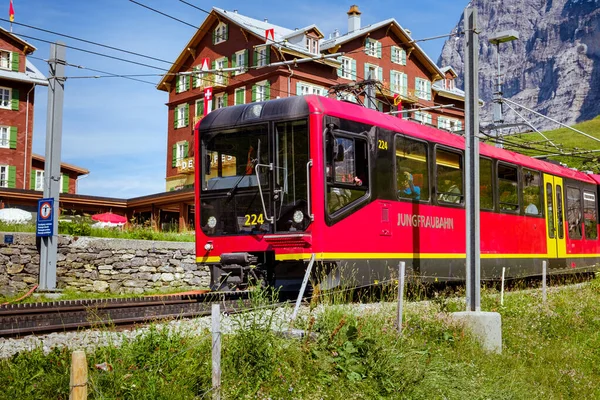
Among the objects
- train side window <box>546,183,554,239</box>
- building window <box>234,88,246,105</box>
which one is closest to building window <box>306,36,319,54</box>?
building window <box>234,88,246,105</box>

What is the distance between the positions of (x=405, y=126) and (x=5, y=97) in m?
34.1

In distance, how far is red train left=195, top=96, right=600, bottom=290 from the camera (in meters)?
11.5

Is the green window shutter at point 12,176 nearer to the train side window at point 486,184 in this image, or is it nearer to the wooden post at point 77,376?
the train side window at point 486,184

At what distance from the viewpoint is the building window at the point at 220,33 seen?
147 feet

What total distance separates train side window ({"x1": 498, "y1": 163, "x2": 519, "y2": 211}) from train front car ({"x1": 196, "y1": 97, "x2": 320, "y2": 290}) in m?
6.39

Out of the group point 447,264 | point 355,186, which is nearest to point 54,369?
point 355,186

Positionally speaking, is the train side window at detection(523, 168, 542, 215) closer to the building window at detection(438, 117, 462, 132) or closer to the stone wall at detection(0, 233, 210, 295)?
the stone wall at detection(0, 233, 210, 295)

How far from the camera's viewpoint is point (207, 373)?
6.29 metres

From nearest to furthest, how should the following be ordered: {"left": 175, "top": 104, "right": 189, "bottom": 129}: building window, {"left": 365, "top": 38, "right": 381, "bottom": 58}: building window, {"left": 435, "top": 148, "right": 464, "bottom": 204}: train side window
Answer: {"left": 435, "top": 148, "right": 464, "bottom": 204}: train side window
{"left": 175, "top": 104, "right": 189, "bottom": 129}: building window
{"left": 365, "top": 38, "right": 381, "bottom": 58}: building window

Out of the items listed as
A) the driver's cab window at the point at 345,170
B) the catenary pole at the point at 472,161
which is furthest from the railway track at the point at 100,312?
the catenary pole at the point at 472,161

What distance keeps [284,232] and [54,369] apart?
5848 millimetres

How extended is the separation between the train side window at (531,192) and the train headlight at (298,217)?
26.0ft

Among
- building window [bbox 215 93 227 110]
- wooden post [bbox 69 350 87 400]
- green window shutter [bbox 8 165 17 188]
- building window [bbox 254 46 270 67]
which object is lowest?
wooden post [bbox 69 350 87 400]

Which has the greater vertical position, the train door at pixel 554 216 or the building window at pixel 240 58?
the building window at pixel 240 58
